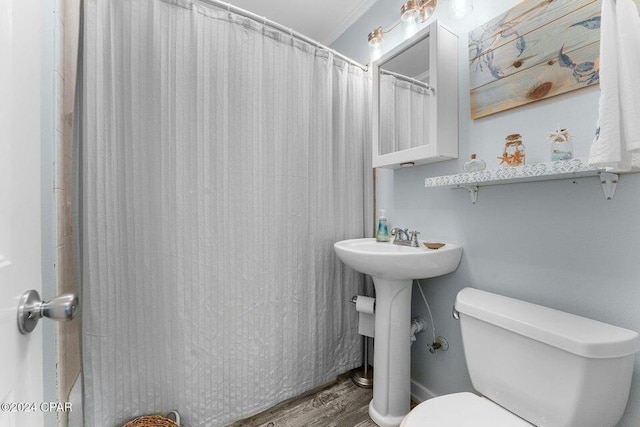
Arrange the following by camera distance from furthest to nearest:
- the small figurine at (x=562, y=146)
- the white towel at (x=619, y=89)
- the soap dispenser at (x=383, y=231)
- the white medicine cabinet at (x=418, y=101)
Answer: the soap dispenser at (x=383, y=231) < the white medicine cabinet at (x=418, y=101) < the small figurine at (x=562, y=146) < the white towel at (x=619, y=89)

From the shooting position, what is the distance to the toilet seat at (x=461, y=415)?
85cm

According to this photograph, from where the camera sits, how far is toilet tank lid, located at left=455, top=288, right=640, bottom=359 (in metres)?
0.75

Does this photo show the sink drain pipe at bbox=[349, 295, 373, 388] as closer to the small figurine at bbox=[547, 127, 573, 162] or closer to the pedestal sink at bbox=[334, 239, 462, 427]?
the pedestal sink at bbox=[334, 239, 462, 427]

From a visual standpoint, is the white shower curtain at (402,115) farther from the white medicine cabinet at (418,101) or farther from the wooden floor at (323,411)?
the wooden floor at (323,411)

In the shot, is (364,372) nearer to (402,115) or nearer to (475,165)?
(475,165)

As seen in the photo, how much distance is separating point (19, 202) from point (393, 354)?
144 centimetres

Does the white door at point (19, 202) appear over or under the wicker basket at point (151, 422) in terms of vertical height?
over

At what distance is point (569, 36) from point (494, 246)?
2.69 ft

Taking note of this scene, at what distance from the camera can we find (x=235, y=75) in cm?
134

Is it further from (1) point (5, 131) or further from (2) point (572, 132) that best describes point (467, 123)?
(1) point (5, 131)

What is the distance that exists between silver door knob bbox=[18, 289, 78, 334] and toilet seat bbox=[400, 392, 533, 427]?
92cm

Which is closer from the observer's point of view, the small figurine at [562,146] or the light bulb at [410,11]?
the small figurine at [562,146]

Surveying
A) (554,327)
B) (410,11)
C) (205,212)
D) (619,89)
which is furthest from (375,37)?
(554,327)

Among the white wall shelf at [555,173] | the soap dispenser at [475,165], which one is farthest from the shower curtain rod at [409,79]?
the white wall shelf at [555,173]
